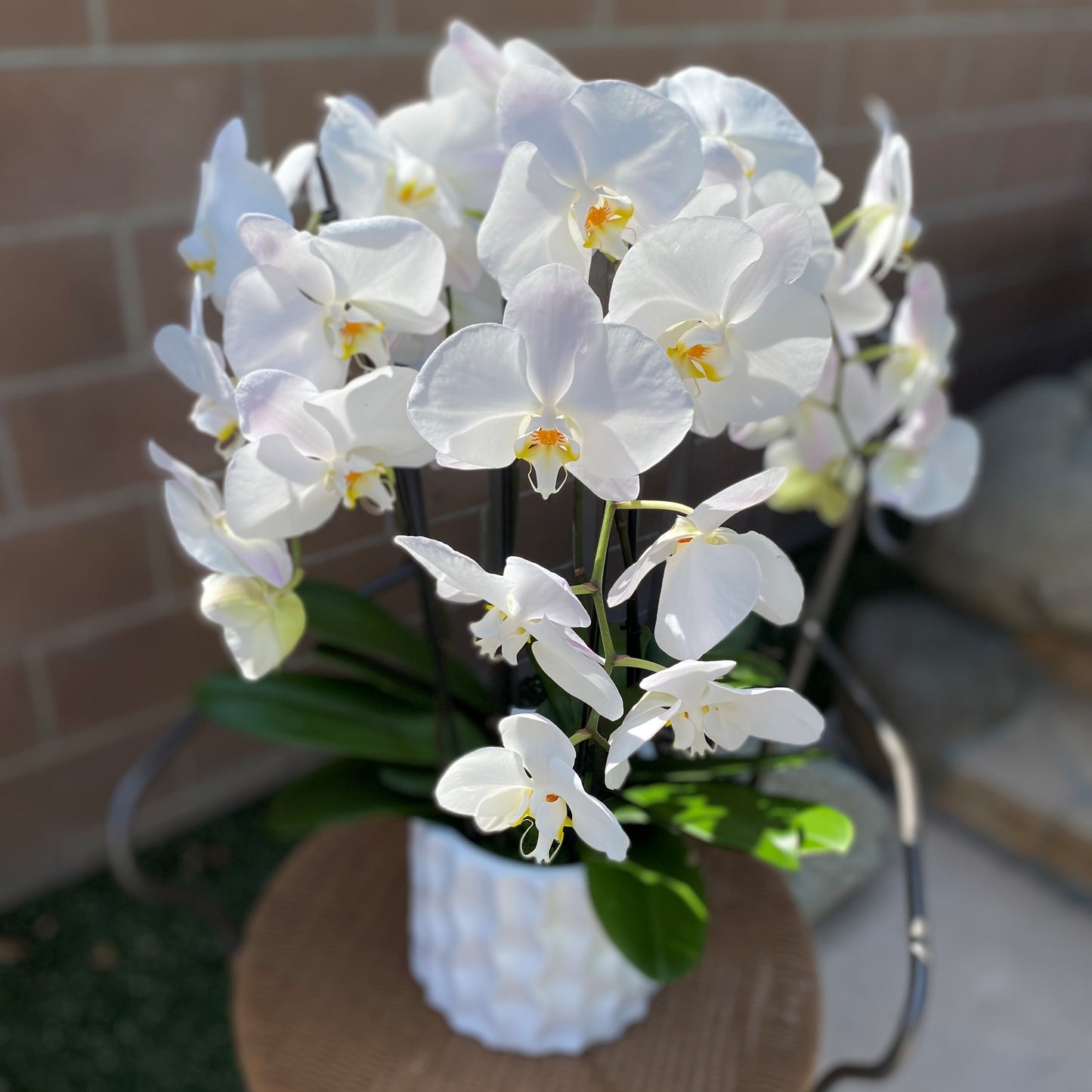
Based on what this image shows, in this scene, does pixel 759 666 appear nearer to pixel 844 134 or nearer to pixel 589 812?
pixel 589 812

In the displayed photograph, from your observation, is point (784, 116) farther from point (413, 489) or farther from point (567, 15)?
point (567, 15)

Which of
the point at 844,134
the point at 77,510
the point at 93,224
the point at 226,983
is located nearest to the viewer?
the point at 93,224

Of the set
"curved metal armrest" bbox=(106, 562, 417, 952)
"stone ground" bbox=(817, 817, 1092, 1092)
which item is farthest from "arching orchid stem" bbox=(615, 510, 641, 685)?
"stone ground" bbox=(817, 817, 1092, 1092)

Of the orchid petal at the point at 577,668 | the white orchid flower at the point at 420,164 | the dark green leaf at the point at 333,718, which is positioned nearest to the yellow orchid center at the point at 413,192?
the white orchid flower at the point at 420,164

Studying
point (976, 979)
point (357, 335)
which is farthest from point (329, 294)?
point (976, 979)

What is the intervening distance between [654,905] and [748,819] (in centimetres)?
7

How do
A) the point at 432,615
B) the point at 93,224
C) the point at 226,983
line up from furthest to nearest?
1. the point at 226,983
2. the point at 93,224
3. the point at 432,615

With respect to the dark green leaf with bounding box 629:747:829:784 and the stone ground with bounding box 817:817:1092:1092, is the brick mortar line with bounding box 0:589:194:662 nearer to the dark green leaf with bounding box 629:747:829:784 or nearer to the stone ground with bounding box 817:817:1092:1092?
the dark green leaf with bounding box 629:747:829:784

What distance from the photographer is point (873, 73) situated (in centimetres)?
152

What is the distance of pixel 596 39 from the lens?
3.99 ft

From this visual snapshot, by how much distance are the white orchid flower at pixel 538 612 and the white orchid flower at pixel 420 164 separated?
0.56 feet

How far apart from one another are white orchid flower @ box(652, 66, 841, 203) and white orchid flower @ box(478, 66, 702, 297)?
0.23ft

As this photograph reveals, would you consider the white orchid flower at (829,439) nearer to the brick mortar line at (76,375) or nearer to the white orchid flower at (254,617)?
the white orchid flower at (254,617)

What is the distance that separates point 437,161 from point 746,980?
58 cm
